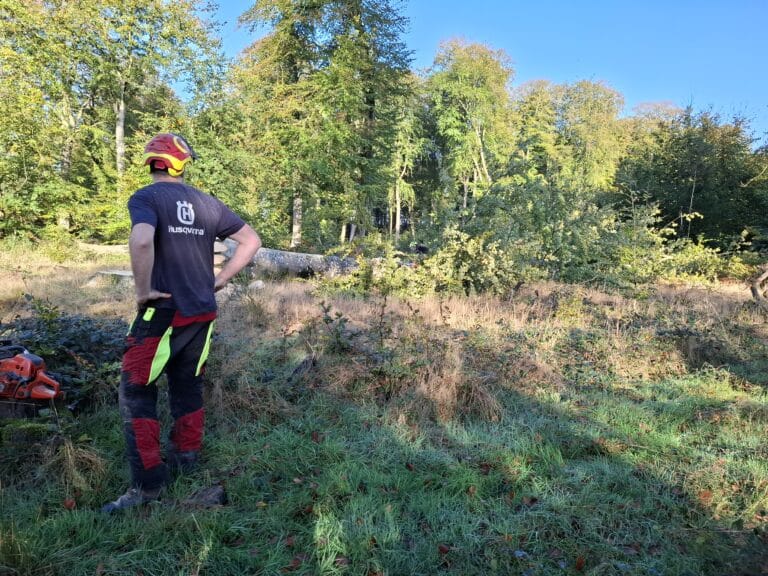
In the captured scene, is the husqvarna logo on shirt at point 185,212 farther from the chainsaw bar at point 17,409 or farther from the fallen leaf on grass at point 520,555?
the fallen leaf on grass at point 520,555

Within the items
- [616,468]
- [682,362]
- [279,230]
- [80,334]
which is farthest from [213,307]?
[279,230]

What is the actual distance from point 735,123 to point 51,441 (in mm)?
25946

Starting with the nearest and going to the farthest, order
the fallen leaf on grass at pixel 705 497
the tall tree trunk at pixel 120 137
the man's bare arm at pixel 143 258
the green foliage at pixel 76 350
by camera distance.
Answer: the man's bare arm at pixel 143 258
the fallen leaf on grass at pixel 705 497
the green foliage at pixel 76 350
the tall tree trunk at pixel 120 137

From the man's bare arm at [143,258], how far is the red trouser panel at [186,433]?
0.89m

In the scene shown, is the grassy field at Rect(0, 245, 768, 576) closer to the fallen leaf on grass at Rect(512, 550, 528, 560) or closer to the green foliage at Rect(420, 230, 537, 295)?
the fallen leaf on grass at Rect(512, 550, 528, 560)

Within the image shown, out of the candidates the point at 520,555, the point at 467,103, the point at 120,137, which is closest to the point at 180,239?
the point at 520,555

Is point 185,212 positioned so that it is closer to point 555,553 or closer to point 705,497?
point 555,553

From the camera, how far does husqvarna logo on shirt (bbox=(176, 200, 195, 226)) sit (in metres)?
2.73

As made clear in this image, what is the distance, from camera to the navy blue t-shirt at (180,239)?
8.68 feet

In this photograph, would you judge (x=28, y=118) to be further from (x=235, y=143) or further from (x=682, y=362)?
(x=682, y=362)

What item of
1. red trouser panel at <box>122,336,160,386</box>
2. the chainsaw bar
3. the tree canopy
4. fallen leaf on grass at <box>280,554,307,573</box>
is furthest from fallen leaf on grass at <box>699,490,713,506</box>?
the tree canopy

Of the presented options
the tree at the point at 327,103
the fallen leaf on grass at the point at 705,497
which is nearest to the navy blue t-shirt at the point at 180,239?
the fallen leaf on grass at the point at 705,497

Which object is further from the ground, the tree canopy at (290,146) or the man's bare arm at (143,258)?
the tree canopy at (290,146)

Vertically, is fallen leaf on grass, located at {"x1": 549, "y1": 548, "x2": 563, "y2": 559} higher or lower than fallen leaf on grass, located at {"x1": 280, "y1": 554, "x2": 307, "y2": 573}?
higher
